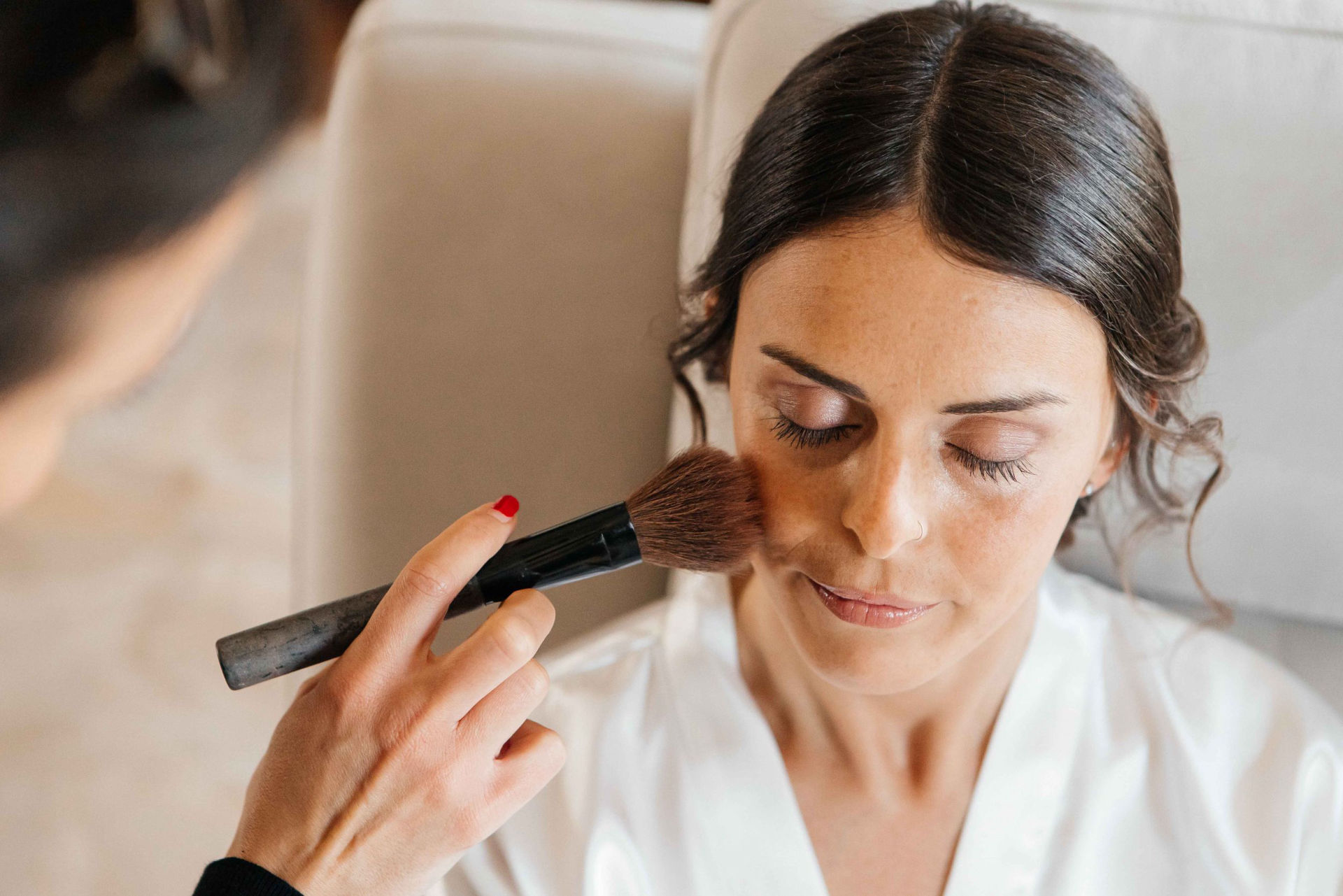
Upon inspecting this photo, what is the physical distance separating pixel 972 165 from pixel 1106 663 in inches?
19.4

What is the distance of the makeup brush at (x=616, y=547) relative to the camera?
2.19 ft

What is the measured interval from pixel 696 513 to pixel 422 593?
0.17 metres

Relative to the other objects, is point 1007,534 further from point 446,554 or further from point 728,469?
point 446,554

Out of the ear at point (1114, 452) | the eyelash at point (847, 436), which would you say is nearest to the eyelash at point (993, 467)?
the eyelash at point (847, 436)

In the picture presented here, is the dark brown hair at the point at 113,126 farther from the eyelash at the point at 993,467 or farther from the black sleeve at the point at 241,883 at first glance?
the eyelash at the point at 993,467

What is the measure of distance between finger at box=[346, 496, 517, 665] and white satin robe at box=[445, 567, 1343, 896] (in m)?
0.25

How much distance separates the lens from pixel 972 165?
25.9 inches

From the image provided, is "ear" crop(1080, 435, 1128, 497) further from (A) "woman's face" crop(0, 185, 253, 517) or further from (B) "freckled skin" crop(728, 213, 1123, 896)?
(A) "woman's face" crop(0, 185, 253, 517)

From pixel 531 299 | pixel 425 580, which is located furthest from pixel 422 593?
pixel 531 299

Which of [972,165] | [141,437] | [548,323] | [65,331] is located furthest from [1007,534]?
[141,437]

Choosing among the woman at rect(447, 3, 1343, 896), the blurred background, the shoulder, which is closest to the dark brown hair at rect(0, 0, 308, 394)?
the blurred background

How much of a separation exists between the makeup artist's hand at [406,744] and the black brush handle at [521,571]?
0.02 m

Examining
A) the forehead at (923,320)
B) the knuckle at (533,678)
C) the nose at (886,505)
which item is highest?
the forehead at (923,320)

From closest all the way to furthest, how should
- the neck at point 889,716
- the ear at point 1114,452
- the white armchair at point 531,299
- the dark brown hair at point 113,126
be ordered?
the ear at point 1114,452
the neck at point 889,716
the white armchair at point 531,299
the dark brown hair at point 113,126
